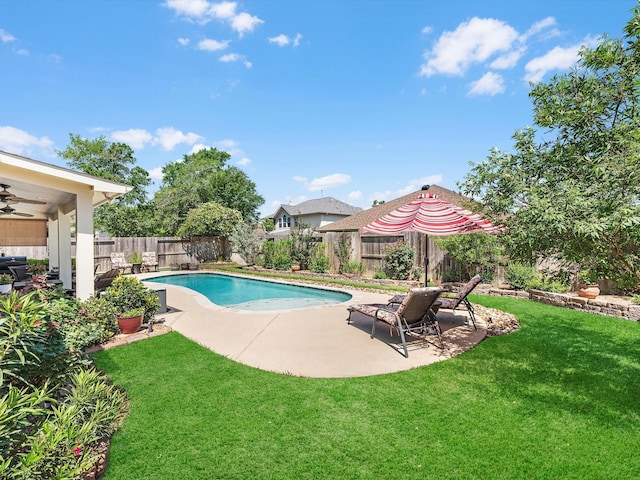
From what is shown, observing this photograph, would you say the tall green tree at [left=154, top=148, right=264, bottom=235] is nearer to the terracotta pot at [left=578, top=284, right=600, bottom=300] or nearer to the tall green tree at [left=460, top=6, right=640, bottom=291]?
the terracotta pot at [left=578, top=284, right=600, bottom=300]

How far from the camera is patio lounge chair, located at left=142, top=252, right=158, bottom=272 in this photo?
62.9ft

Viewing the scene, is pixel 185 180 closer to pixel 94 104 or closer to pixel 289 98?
pixel 94 104

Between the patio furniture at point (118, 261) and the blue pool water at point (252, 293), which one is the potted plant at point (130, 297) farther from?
the patio furniture at point (118, 261)

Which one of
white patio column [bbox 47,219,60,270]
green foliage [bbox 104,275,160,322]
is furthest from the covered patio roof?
white patio column [bbox 47,219,60,270]

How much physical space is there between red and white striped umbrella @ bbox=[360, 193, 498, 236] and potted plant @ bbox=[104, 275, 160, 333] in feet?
16.2

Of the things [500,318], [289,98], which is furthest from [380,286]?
[289,98]

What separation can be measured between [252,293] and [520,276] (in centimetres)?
1006

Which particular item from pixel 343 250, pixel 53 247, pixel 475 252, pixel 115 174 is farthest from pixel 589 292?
pixel 115 174

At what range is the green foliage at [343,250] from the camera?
51.5 ft

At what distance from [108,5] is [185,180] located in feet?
77.3

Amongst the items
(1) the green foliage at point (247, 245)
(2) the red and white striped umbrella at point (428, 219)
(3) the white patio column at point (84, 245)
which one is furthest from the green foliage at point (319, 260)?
(3) the white patio column at point (84, 245)

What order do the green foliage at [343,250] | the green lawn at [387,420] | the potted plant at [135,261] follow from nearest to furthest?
the green lawn at [387,420], the green foliage at [343,250], the potted plant at [135,261]

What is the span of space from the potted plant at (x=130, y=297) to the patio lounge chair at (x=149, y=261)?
1401 centimetres

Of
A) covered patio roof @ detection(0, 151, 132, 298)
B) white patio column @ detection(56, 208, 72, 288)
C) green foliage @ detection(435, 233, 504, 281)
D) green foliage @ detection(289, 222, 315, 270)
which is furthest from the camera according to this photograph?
green foliage @ detection(289, 222, 315, 270)
